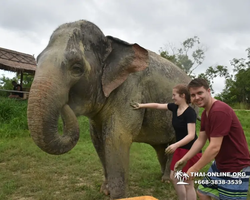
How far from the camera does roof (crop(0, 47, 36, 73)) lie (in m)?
9.58

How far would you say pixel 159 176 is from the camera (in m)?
4.25

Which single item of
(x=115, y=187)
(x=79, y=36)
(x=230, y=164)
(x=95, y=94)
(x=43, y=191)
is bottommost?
(x=43, y=191)

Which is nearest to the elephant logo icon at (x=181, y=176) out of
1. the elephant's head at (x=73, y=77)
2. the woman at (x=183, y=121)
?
the woman at (x=183, y=121)

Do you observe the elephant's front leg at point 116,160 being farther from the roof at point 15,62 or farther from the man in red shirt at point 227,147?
the roof at point 15,62

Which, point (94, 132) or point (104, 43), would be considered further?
point (94, 132)

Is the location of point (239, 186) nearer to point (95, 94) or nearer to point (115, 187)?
point (115, 187)

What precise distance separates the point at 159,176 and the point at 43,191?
1.89 meters

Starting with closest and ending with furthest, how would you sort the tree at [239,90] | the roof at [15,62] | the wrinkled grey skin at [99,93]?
the wrinkled grey skin at [99,93] → the roof at [15,62] → the tree at [239,90]

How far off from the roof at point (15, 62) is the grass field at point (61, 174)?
3.92 metres

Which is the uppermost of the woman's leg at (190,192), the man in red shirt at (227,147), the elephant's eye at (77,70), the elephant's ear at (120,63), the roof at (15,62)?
the roof at (15,62)

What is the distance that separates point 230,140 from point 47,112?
138 cm

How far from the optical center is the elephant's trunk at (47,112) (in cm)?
185

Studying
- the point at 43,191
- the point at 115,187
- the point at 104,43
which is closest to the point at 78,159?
the point at 43,191

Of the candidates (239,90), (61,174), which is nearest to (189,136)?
(61,174)
